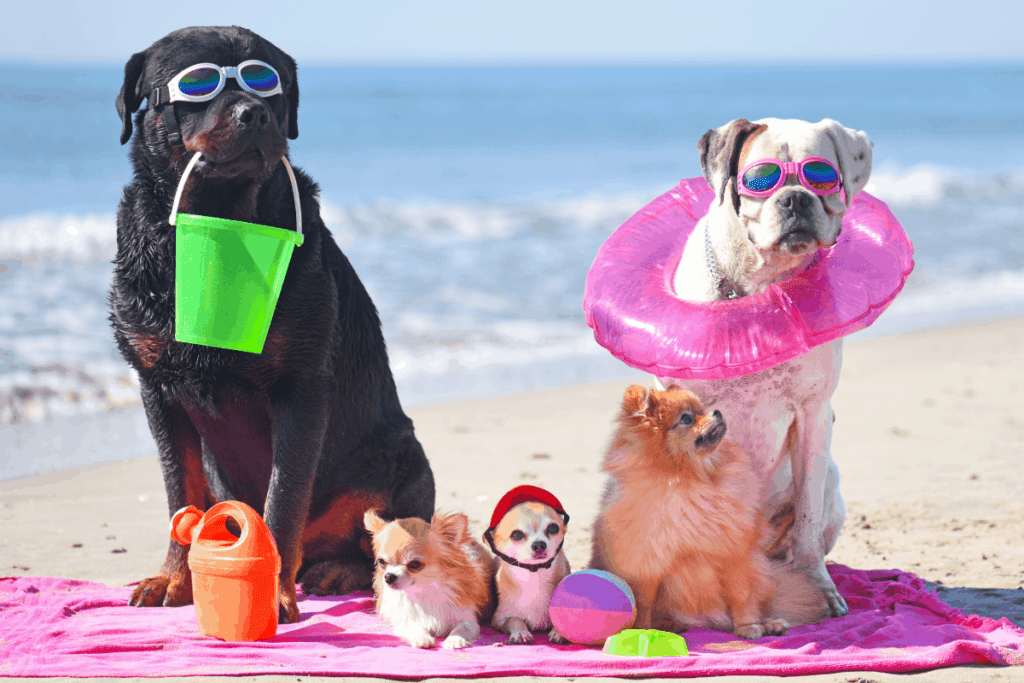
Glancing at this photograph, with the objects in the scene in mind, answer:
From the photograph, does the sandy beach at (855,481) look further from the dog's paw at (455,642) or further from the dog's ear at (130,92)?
the dog's ear at (130,92)

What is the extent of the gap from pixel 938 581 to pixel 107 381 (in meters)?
6.30

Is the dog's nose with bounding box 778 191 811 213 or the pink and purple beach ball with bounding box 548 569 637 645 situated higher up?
the dog's nose with bounding box 778 191 811 213

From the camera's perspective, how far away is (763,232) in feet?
12.6

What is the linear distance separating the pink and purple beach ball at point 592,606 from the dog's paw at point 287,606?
106 centimetres

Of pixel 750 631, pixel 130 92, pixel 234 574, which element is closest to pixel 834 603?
pixel 750 631

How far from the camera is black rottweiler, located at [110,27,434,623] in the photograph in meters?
3.60

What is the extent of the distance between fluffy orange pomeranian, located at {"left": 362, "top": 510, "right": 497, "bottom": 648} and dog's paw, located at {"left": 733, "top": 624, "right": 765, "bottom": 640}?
3.25ft

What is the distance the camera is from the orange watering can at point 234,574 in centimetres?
359

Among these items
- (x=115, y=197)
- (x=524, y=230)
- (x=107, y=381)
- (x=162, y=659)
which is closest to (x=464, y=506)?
(x=162, y=659)

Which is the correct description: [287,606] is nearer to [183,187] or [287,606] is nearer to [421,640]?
[421,640]

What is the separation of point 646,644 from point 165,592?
2046 millimetres

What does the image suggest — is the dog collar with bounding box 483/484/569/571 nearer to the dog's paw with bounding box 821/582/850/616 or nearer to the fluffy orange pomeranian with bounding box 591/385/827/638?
the fluffy orange pomeranian with bounding box 591/385/827/638

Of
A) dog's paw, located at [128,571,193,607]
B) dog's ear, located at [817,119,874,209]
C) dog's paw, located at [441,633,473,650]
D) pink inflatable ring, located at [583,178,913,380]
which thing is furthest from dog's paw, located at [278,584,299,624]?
dog's ear, located at [817,119,874,209]

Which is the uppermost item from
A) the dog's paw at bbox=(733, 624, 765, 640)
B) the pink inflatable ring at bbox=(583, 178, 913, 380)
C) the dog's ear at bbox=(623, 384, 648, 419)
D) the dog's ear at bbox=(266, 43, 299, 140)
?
the dog's ear at bbox=(266, 43, 299, 140)
